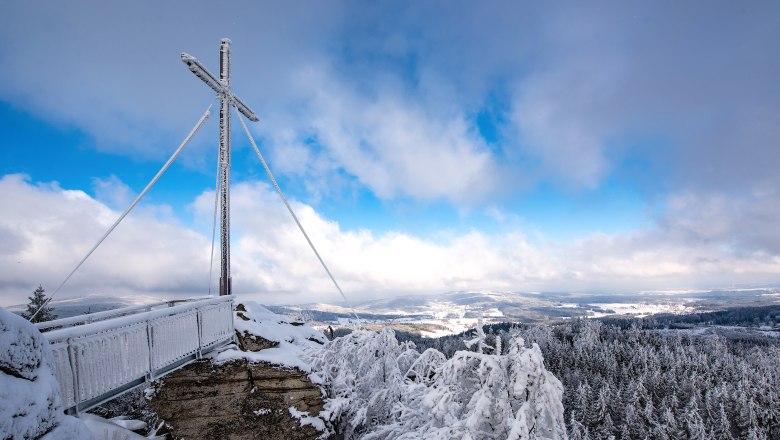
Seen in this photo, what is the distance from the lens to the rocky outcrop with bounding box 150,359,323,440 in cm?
1093

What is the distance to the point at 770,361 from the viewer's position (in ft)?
345

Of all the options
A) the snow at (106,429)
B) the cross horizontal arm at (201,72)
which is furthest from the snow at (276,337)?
the cross horizontal arm at (201,72)

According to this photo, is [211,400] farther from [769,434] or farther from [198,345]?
[769,434]

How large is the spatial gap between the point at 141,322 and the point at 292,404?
5.53 metres

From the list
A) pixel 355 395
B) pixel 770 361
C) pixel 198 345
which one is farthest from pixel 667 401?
pixel 198 345

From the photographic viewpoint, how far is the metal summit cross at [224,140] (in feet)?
43.1

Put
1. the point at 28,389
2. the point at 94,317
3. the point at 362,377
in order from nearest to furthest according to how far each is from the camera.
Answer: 1. the point at 28,389
2. the point at 94,317
3. the point at 362,377

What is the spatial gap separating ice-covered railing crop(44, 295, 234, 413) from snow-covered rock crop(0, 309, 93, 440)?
2.89 feet

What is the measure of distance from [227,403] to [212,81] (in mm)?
10481

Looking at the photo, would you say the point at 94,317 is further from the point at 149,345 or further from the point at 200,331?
the point at 200,331

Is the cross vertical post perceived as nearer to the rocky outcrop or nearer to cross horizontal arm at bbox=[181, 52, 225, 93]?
cross horizontal arm at bbox=[181, 52, 225, 93]

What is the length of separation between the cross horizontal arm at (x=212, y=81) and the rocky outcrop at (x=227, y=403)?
9093 millimetres

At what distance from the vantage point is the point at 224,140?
13.7 metres

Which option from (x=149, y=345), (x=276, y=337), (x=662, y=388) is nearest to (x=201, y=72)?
(x=149, y=345)
